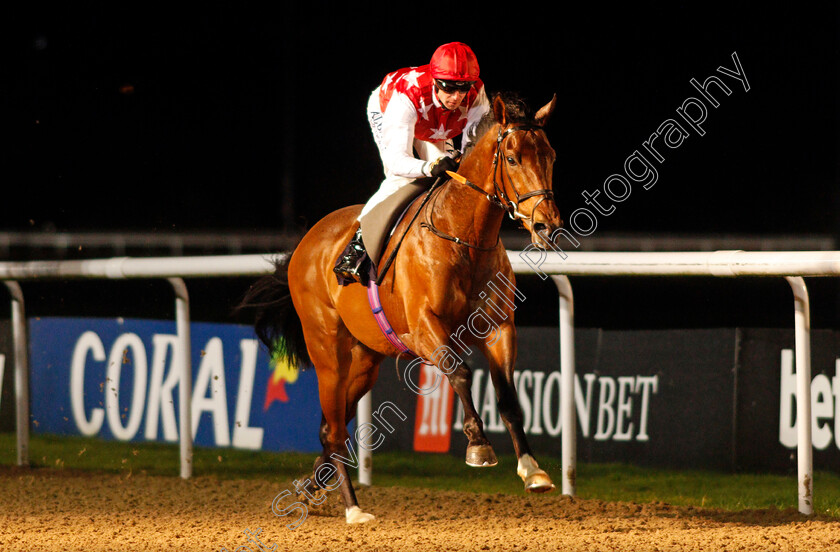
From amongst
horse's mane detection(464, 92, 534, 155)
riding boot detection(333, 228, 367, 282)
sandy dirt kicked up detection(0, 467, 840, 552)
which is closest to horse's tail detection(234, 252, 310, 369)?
sandy dirt kicked up detection(0, 467, 840, 552)

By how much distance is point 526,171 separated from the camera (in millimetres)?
3447

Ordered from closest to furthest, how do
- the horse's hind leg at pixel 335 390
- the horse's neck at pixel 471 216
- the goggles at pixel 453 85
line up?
the horse's neck at pixel 471 216, the goggles at pixel 453 85, the horse's hind leg at pixel 335 390

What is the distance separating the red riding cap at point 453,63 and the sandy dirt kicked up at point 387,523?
173cm

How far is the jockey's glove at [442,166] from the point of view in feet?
12.6

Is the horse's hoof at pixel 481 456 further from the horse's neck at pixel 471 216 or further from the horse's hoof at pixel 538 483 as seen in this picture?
the horse's neck at pixel 471 216

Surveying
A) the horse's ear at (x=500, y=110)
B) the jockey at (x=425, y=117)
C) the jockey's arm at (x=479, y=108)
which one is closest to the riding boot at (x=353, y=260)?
the jockey at (x=425, y=117)

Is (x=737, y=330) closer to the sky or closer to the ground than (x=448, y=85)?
closer to the ground

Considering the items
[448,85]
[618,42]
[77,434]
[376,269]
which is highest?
[618,42]

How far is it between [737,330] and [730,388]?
12.6 inches

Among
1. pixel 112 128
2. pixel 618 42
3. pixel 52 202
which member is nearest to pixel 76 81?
pixel 112 128

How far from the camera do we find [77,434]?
6.73 meters

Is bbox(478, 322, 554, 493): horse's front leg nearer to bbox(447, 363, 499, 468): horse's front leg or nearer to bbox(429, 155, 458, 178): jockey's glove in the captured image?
bbox(447, 363, 499, 468): horse's front leg

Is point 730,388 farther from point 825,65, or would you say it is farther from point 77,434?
point 825,65

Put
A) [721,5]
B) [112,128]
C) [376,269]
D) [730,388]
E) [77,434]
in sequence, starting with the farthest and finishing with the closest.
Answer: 1. [112,128]
2. [721,5]
3. [77,434]
4. [730,388]
5. [376,269]
